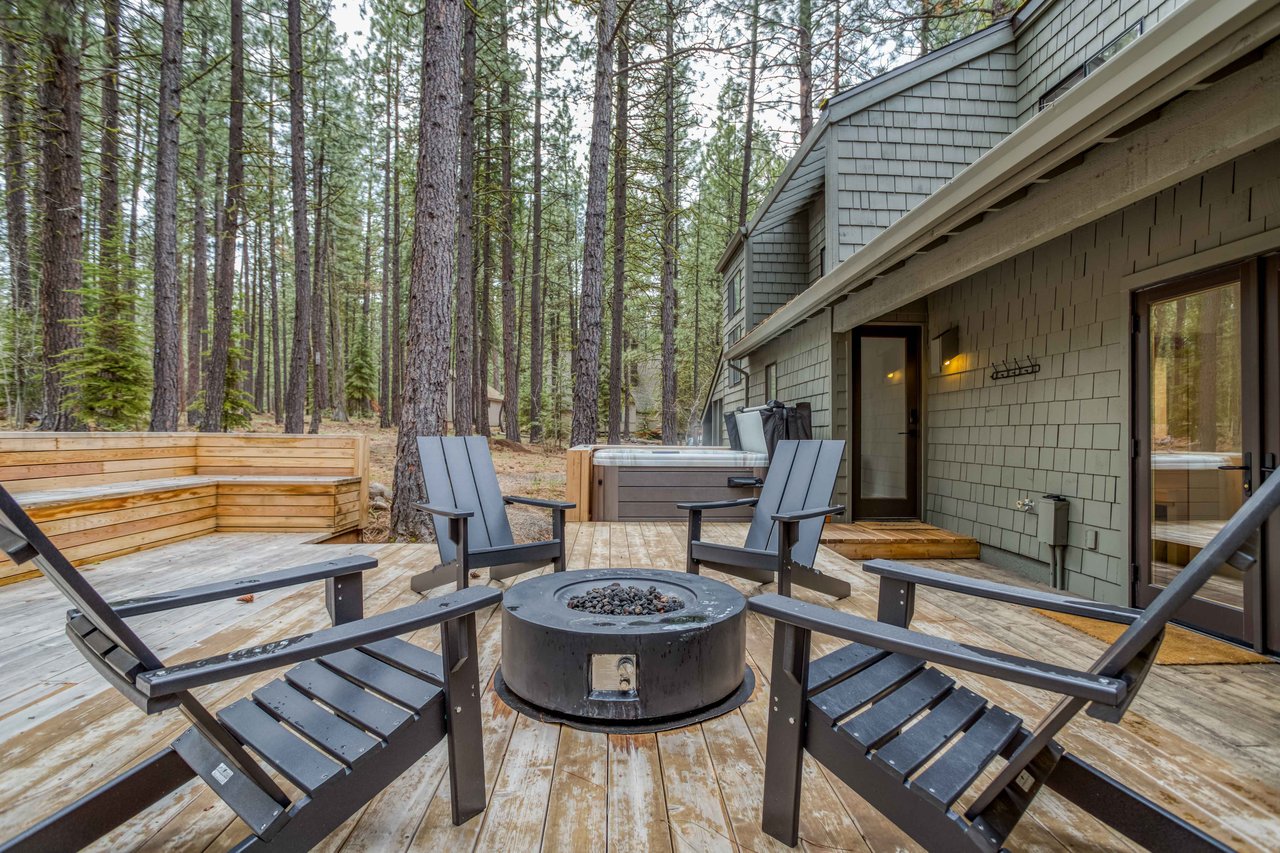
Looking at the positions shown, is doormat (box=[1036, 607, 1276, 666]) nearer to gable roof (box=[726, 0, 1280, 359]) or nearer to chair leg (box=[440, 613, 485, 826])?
gable roof (box=[726, 0, 1280, 359])

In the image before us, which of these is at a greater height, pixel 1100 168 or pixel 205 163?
pixel 205 163

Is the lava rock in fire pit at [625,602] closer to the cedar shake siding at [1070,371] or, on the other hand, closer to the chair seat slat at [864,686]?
the chair seat slat at [864,686]

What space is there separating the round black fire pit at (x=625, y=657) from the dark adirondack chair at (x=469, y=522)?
3.17 ft

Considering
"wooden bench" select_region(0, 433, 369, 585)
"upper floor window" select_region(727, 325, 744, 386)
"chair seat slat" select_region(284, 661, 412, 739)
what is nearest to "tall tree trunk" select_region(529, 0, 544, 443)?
"upper floor window" select_region(727, 325, 744, 386)

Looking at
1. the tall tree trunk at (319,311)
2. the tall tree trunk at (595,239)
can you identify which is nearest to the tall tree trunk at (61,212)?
the tall tree trunk at (319,311)

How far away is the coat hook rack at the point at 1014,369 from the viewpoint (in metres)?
4.58

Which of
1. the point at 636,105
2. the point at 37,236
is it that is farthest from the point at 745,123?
the point at 37,236

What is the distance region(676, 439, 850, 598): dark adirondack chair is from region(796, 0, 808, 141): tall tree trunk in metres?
7.90

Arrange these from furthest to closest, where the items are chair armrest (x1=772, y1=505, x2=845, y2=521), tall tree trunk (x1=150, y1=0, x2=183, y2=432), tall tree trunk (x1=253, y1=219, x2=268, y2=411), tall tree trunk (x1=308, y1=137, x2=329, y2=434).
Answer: tall tree trunk (x1=253, y1=219, x2=268, y2=411) → tall tree trunk (x1=308, y1=137, x2=329, y2=434) → tall tree trunk (x1=150, y1=0, x2=183, y2=432) → chair armrest (x1=772, y1=505, x2=845, y2=521)

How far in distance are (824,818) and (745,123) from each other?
1235 centimetres

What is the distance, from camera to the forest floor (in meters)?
6.61

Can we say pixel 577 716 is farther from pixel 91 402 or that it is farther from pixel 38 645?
pixel 91 402

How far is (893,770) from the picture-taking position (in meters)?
A: 1.13

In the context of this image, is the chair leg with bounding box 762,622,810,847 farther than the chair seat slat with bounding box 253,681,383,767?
Yes
